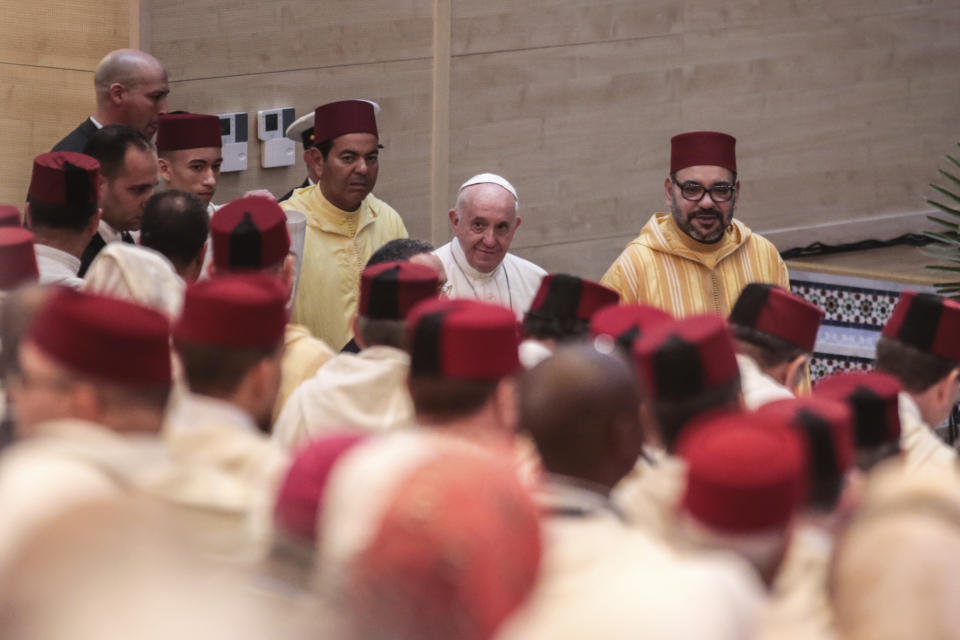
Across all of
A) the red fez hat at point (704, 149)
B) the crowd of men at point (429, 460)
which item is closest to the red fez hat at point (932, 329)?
the crowd of men at point (429, 460)

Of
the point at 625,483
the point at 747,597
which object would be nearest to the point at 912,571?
the point at 747,597

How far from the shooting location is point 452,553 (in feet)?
4.78

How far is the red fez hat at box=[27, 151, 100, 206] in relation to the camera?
14.2ft

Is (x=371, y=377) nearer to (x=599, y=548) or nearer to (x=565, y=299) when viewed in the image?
(x=565, y=299)

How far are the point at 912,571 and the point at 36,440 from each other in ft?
4.21

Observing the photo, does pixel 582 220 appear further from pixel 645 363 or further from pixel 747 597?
pixel 747 597

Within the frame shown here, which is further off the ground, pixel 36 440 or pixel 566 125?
pixel 566 125

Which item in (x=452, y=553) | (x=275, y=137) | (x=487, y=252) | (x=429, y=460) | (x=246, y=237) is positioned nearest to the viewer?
(x=452, y=553)

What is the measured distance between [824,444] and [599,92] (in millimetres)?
5648

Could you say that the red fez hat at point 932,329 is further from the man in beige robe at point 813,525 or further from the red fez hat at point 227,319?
the red fez hat at point 227,319

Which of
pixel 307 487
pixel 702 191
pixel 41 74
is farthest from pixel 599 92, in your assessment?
pixel 307 487

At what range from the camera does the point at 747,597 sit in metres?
1.83

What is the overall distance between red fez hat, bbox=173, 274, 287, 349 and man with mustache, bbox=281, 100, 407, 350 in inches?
117

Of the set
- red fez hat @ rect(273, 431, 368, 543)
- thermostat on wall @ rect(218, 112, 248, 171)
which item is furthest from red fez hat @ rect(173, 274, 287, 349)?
thermostat on wall @ rect(218, 112, 248, 171)
